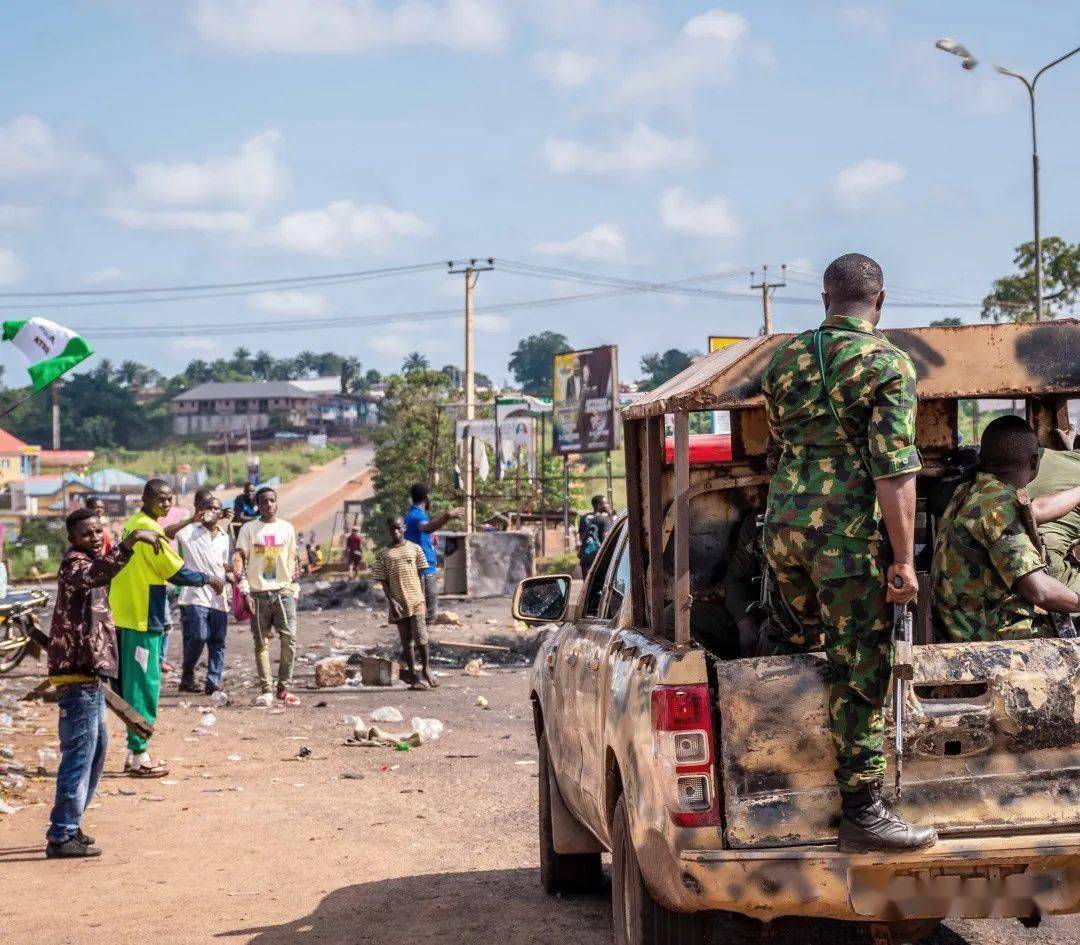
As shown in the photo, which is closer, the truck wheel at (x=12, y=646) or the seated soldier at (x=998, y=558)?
the seated soldier at (x=998, y=558)

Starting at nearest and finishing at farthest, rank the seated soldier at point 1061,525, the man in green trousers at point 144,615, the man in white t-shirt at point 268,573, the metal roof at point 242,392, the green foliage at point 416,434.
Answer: the seated soldier at point 1061,525
the man in green trousers at point 144,615
the man in white t-shirt at point 268,573
the green foliage at point 416,434
the metal roof at point 242,392

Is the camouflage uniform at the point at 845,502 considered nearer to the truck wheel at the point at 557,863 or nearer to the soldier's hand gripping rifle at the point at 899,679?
the soldier's hand gripping rifle at the point at 899,679

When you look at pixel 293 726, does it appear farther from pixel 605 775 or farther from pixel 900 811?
pixel 900 811

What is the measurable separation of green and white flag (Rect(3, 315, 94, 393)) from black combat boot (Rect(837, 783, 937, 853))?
9.64 metres

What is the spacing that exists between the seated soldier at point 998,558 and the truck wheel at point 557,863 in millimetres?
2146

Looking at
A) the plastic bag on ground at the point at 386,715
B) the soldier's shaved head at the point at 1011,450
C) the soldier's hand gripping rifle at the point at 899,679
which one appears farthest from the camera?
the plastic bag on ground at the point at 386,715

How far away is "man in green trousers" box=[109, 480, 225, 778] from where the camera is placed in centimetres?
1053

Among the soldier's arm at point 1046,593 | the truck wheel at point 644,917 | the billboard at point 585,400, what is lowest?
the truck wheel at point 644,917

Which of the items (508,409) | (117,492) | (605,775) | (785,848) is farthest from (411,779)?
(117,492)

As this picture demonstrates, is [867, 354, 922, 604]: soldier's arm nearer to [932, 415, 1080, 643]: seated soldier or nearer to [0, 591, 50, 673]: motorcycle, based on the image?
[932, 415, 1080, 643]: seated soldier

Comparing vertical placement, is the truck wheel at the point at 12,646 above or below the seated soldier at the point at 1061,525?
below

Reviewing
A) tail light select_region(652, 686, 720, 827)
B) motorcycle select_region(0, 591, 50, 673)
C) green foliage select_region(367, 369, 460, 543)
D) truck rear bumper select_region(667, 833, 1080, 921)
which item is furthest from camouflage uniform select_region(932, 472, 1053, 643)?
green foliage select_region(367, 369, 460, 543)

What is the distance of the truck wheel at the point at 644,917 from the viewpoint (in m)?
4.77

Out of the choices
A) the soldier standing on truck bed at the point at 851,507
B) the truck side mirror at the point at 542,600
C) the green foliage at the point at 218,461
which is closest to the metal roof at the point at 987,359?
the soldier standing on truck bed at the point at 851,507
